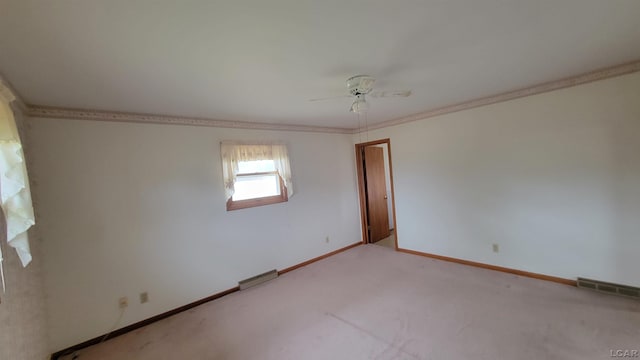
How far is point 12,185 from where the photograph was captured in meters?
1.41

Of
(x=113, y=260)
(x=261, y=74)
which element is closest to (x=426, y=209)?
(x=261, y=74)

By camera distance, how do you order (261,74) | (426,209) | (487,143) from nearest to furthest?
1. (261,74)
2. (487,143)
3. (426,209)

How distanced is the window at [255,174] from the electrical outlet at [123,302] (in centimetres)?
144

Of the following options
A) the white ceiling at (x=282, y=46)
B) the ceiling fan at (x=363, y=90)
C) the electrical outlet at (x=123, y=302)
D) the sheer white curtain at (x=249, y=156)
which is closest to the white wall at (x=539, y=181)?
the white ceiling at (x=282, y=46)

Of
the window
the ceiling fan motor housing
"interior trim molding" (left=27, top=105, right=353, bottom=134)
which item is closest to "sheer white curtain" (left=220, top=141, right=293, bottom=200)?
the window

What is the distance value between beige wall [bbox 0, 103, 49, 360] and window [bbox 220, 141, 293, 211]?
1.81 m

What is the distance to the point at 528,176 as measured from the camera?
10.3 feet

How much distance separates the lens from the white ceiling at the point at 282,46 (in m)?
1.26

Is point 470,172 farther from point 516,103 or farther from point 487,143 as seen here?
point 516,103

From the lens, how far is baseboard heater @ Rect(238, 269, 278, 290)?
137 inches

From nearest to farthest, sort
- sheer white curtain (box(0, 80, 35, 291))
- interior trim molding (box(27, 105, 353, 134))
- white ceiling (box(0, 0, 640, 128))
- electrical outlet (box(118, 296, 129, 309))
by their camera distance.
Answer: white ceiling (box(0, 0, 640, 128)) < sheer white curtain (box(0, 80, 35, 291)) < interior trim molding (box(27, 105, 353, 134)) < electrical outlet (box(118, 296, 129, 309))

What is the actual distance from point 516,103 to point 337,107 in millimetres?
2242

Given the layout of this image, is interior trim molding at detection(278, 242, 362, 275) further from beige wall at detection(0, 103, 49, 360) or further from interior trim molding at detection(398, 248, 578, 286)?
beige wall at detection(0, 103, 49, 360)

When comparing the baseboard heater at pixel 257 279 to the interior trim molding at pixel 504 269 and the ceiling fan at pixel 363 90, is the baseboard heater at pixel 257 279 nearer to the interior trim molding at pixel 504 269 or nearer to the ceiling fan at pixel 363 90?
the interior trim molding at pixel 504 269
